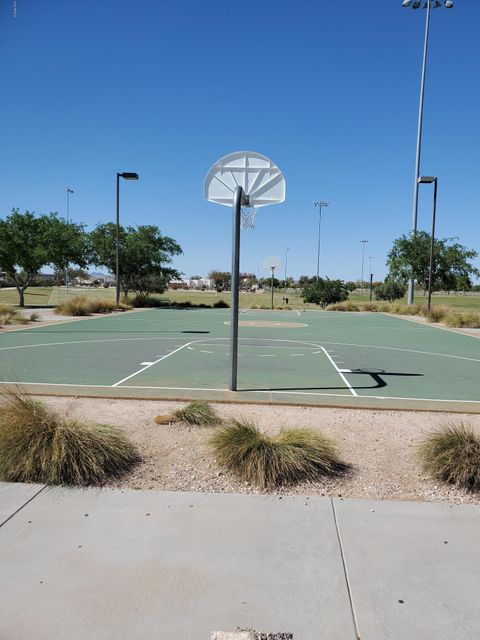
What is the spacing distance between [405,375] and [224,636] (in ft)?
27.2

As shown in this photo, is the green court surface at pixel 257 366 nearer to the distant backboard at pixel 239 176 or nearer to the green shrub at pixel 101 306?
the distant backboard at pixel 239 176

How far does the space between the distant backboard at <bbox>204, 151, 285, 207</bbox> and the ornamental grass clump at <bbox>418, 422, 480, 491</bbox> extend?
15.9 ft

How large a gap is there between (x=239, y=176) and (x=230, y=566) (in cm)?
639

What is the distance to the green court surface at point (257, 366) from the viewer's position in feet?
25.4

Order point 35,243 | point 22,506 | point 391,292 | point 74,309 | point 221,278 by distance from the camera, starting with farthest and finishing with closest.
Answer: point 221,278, point 391,292, point 35,243, point 74,309, point 22,506

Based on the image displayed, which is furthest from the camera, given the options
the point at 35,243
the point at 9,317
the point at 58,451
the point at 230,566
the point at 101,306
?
the point at 35,243

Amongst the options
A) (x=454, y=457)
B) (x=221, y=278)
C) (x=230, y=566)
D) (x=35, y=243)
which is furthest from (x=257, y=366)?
(x=221, y=278)

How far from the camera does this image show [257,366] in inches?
425

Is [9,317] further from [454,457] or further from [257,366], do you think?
[454,457]

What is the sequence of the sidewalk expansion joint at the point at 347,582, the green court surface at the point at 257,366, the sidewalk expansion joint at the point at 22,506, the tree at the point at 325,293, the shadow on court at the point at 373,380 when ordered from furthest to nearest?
the tree at the point at 325,293 < the shadow on court at the point at 373,380 < the green court surface at the point at 257,366 < the sidewalk expansion joint at the point at 22,506 < the sidewalk expansion joint at the point at 347,582

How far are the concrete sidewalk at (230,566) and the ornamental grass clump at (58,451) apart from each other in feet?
0.69

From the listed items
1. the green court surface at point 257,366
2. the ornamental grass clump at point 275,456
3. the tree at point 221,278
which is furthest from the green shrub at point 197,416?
the tree at point 221,278

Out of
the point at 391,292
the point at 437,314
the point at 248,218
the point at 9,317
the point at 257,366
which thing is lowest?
the point at 257,366

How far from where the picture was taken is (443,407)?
23.1 feet
